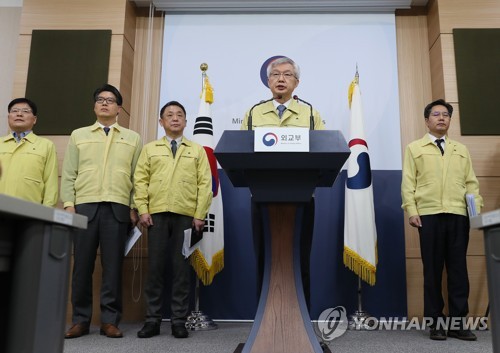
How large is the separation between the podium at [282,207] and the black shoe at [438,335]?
1.20 meters

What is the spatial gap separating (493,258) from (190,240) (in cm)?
199

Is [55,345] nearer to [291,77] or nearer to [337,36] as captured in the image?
[291,77]

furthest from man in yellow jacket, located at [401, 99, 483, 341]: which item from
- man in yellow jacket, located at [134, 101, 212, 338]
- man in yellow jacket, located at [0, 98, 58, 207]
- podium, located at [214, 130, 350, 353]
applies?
man in yellow jacket, located at [0, 98, 58, 207]

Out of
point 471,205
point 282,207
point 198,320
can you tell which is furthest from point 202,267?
point 471,205

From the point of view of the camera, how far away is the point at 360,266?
121 inches

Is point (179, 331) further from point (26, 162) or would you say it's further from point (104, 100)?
point (104, 100)

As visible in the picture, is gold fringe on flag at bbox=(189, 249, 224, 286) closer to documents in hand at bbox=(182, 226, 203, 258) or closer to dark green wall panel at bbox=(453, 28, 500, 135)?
documents in hand at bbox=(182, 226, 203, 258)

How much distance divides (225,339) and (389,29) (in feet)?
9.62

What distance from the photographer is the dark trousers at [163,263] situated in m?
2.57

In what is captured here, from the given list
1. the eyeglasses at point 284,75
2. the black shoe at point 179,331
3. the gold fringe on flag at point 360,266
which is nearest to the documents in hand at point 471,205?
the gold fringe on flag at point 360,266

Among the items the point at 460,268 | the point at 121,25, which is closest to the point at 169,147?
the point at 121,25

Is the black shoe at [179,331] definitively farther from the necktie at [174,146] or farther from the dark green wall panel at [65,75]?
the dark green wall panel at [65,75]

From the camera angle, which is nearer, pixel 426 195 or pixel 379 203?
pixel 426 195

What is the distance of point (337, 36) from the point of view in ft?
12.7
